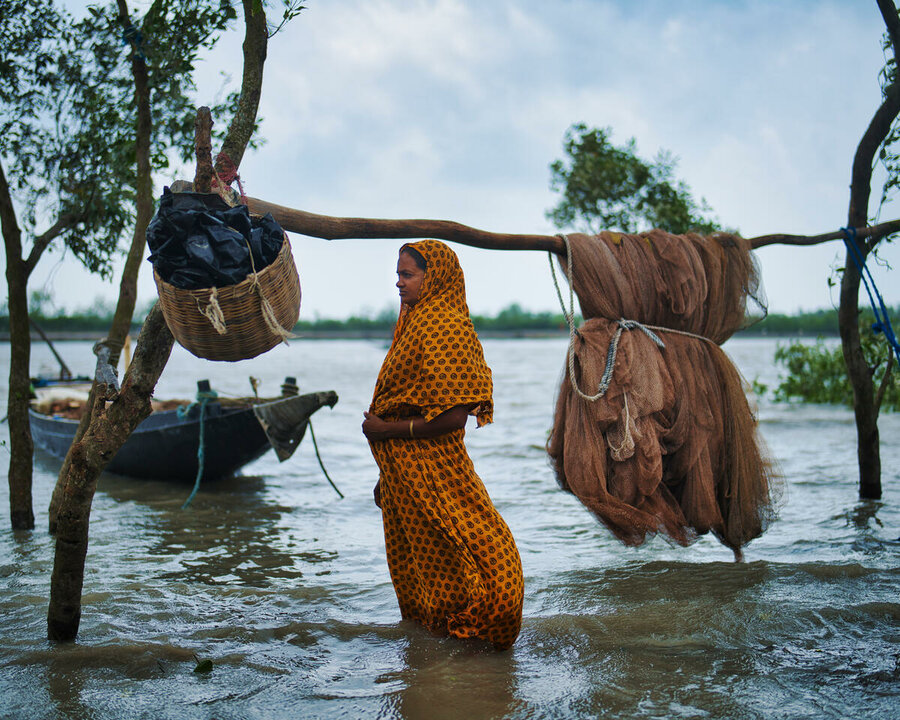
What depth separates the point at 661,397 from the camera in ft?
12.9

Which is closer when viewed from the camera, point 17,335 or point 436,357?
point 436,357

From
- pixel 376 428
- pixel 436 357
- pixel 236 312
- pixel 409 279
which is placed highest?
pixel 409 279

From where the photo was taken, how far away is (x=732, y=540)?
420 centimetres

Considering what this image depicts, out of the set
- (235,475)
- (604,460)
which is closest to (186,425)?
(235,475)

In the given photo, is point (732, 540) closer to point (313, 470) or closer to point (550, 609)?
point (550, 609)

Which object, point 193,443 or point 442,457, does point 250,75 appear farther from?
point 193,443

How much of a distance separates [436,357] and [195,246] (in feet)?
3.27

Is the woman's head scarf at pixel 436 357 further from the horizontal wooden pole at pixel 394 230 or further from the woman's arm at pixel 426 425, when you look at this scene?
the horizontal wooden pole at pixel 394 230

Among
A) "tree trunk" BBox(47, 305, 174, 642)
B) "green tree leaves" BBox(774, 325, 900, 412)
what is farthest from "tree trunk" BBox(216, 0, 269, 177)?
"green tree leaves" BBox(774, 325, 900, 412)

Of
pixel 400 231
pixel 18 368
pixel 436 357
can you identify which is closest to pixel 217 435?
pixel 18 368

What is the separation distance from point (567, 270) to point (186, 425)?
200 inches

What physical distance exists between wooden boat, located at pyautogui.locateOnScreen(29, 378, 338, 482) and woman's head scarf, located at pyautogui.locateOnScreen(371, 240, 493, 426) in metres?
4.37

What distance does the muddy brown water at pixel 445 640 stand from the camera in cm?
300

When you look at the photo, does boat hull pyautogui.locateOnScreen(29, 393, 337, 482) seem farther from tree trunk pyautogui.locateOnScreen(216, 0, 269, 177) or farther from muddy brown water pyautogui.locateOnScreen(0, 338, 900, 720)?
tree trunk pyautogui.locateOnScreen(216, 0, 269, 177)
